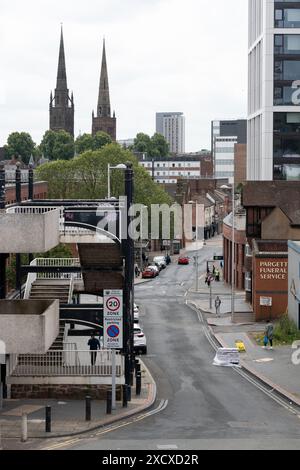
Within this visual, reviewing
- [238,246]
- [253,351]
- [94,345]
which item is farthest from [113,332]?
[238,246]

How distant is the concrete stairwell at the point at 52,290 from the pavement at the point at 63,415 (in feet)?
16.3

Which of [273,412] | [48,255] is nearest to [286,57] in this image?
[48,255]

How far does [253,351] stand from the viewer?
152ft

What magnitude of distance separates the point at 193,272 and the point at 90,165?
20.6m

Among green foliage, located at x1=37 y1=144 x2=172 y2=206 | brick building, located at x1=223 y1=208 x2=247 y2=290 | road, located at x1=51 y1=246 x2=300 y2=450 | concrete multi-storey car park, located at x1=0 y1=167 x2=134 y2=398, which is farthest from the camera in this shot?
green foliage, located at x1=37 y1=144 x2=172 y2=206

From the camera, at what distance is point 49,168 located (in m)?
113

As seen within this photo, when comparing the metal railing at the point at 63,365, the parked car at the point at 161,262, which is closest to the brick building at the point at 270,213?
the metal railing at the point at 63,365

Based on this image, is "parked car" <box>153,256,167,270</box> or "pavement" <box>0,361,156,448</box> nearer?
"pavement" <box>0,361,156,448</box>

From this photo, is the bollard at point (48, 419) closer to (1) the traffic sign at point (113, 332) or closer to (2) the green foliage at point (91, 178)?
(1) the traffic sign at point (113, 332)

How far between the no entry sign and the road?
111 inches

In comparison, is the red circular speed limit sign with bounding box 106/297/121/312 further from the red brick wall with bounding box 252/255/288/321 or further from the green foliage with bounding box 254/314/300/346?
the red brick wall with bounding box 252/255/288/321

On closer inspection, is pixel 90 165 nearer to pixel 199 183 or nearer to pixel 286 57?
pixel 286 57

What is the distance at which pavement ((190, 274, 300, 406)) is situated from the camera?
37.4 m

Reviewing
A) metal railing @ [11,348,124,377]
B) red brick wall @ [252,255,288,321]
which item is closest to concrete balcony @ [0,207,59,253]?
metal railing @ [11,348,124,377]
